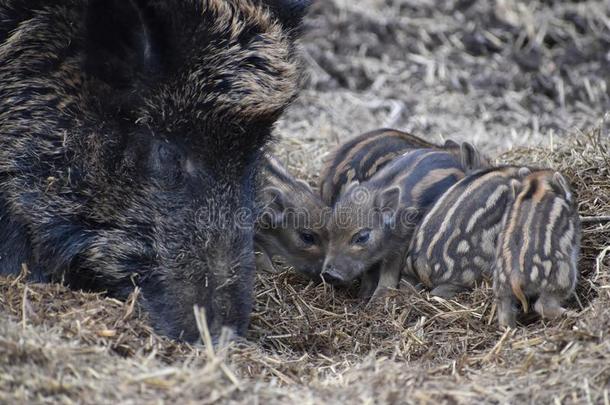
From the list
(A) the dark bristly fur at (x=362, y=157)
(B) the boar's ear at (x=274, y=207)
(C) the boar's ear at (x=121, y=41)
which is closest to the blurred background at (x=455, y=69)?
(A) the dark bristly fur at (x=362, y=157)

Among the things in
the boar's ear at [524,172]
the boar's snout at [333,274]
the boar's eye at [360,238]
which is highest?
the boar's ear at [524,172]

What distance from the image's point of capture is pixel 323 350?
4.96m

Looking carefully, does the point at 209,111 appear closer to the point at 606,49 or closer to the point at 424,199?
the point at 424,199

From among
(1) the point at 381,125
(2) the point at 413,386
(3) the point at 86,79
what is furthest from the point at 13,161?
(1) the point at 381,125

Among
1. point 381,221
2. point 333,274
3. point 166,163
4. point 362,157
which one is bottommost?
point 333,274

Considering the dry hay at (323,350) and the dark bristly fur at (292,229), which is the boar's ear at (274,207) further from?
the dry hay at (323,350)

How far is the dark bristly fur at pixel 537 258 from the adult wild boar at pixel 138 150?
119 cm

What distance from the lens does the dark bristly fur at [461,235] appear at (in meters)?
5.22

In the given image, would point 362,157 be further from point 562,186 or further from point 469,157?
point 562,186

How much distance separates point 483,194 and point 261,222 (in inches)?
50.9

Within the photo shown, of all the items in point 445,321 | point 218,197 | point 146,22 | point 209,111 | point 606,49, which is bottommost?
point 606,49

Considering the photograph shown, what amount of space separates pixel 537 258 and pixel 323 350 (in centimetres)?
108

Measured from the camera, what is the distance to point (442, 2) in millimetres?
10250

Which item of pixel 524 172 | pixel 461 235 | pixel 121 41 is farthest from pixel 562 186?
pixel 121 41
